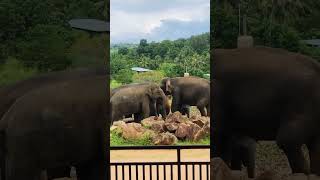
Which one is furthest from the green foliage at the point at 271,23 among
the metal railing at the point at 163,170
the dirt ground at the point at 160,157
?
the dirt ground at the point at 160,157

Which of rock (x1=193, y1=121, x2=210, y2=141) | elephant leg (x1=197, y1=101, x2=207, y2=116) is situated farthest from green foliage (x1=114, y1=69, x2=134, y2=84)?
rock (x1=193, y1=121, x2=210, y2=141)

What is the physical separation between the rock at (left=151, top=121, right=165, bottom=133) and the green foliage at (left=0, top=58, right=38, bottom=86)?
3.61 meters

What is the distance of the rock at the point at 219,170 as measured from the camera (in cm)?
380

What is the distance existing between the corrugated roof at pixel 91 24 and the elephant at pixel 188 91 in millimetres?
3397

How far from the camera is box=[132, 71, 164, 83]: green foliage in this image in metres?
7.88

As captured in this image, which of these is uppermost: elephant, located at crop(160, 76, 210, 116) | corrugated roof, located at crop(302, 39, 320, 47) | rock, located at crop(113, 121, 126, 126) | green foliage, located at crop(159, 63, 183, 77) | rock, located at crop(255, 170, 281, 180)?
corrugated roof, located at crop(302, 39, 320, 47)

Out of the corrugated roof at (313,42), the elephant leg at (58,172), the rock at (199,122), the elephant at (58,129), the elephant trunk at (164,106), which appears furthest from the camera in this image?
the elephant trunk at (164,106)

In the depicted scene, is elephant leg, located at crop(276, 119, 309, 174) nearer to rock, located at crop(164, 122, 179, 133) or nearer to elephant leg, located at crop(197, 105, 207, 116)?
elephant leg, located at crop(197, 105, 207, 116)

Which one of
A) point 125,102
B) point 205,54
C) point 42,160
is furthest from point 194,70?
point 42,160

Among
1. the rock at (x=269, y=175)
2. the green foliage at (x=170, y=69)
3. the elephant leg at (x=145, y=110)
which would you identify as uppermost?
the green foliage at (x=170, y=69)

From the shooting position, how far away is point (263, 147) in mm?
3902

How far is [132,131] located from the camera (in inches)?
287

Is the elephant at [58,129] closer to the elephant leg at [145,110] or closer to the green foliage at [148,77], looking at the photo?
the elephant leg at [145,110]

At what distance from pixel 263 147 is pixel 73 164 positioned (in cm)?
156
